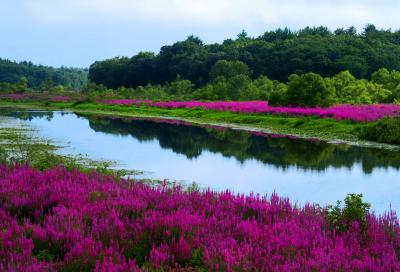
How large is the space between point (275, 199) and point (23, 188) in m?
3.75

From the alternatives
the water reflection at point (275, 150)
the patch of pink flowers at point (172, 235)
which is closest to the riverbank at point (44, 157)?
the patch of pink flowers at point (172, 235)

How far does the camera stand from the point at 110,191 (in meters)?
7.19

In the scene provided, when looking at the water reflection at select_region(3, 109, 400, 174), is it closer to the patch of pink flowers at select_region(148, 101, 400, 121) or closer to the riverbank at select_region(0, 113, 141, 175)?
the riverbank at select_region(0, 113, 141, 175)

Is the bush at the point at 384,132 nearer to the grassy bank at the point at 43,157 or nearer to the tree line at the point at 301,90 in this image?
the tree line at the point at 301,90

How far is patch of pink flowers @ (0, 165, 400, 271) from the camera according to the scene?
443cm

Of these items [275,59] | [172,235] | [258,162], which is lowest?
[258,162]

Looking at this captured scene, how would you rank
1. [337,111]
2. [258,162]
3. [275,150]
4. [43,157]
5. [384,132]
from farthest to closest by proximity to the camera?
[337,111] < [384,132] < [275,150] < [258,162] < [43,157]

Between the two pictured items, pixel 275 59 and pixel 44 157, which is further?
pixel 275 59

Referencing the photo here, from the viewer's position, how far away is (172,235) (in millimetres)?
5332

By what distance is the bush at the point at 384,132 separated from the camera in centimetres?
2625

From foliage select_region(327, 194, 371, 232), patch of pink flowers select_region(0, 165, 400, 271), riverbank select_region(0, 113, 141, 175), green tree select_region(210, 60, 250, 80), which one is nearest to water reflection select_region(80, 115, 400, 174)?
riverbank select_region(0, 113, 141, 175)

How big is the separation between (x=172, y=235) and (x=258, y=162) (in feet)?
49.9

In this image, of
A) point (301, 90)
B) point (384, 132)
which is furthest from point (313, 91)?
point (384, 132)

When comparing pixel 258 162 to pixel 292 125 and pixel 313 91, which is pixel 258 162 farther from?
pixel 313 91
